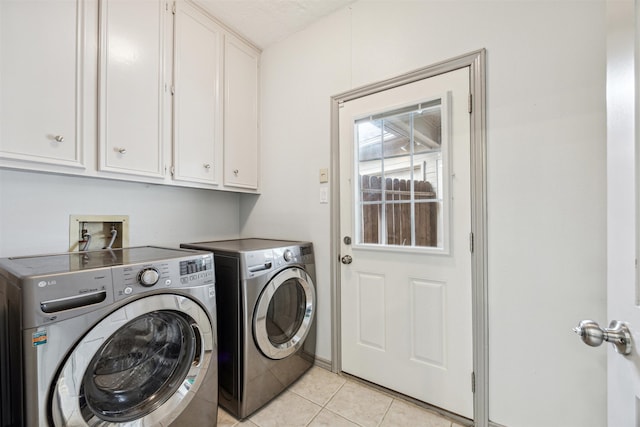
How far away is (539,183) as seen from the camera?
1226mm

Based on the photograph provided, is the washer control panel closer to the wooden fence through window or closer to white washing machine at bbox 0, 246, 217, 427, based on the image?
white washing machine at bbox 0, 246, 217, 427

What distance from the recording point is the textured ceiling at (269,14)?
69.9 inches

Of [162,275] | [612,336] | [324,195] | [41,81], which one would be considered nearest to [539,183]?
[612,336]

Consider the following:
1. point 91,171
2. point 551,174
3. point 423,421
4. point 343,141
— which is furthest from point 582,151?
point 91,171

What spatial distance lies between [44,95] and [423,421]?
2.47m

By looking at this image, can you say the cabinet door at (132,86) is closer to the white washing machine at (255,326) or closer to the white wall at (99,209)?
the white wall at (99,209)

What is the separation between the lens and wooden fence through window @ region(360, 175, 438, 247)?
152cm

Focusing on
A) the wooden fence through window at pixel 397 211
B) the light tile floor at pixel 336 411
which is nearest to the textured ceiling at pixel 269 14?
the wooden fence through window at pixel 397 211

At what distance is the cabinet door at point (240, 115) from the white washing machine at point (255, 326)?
2.27ft

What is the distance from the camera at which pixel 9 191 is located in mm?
1316

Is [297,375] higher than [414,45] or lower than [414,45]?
lower

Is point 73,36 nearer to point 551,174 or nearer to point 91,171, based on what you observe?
point 91,171

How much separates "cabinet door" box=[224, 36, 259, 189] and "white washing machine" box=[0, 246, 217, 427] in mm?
974

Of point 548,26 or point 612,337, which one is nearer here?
point 612,337
